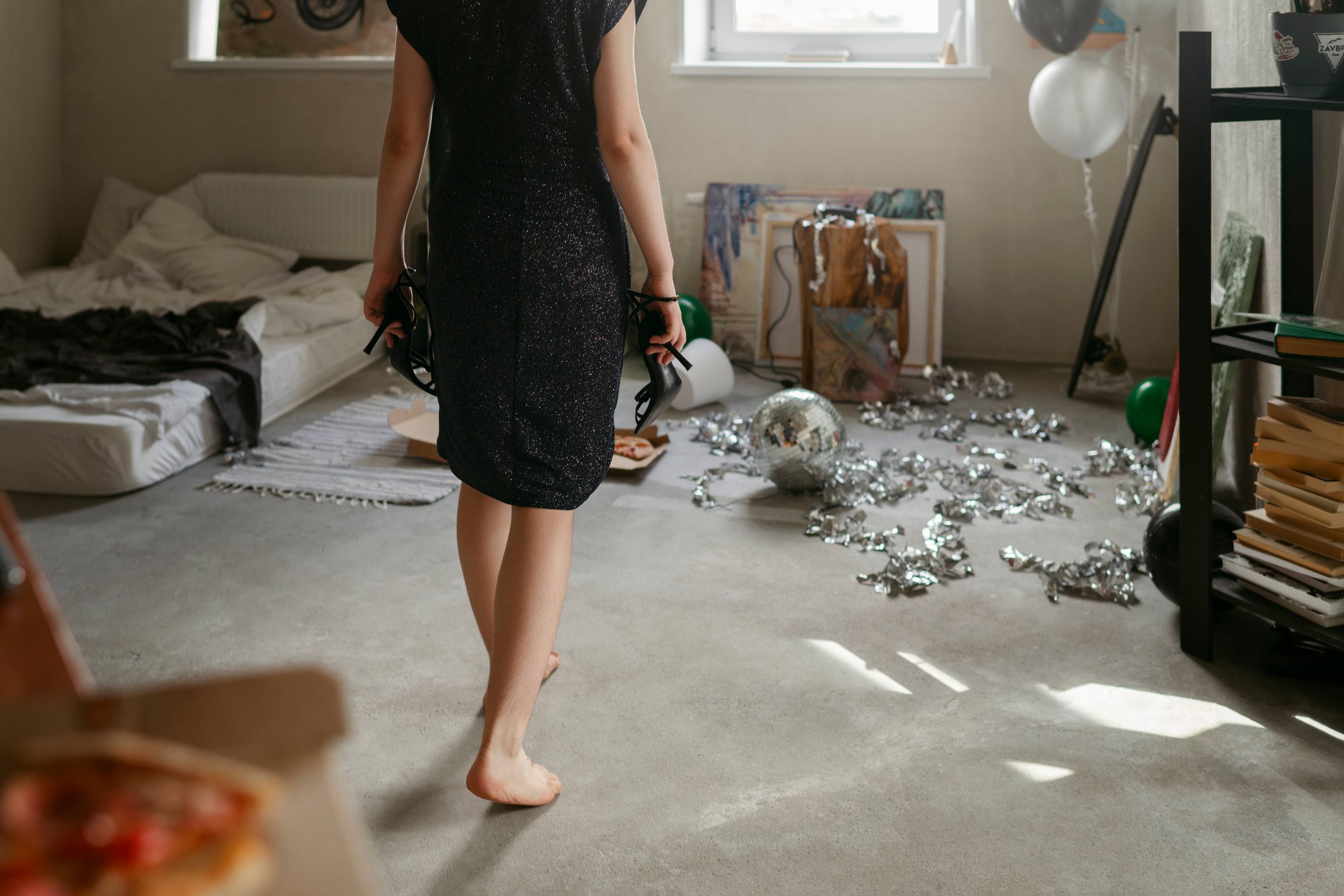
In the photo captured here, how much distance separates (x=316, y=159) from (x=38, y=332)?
5.99 feet

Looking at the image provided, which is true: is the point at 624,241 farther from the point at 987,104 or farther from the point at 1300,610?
the point at 987,104

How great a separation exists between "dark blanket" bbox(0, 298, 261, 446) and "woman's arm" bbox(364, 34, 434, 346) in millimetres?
1848

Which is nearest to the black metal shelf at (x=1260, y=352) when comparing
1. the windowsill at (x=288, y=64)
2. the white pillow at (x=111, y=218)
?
the windowsill at (x=288, y=64)

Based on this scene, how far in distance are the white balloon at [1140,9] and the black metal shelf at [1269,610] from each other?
2.05m

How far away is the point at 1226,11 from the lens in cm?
269

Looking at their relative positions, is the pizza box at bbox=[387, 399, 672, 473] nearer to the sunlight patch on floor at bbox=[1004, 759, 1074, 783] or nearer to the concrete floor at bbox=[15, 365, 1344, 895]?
the concrete floor at bbox=[15, 365, 1344, 895]

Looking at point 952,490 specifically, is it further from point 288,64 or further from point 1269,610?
point 288,64

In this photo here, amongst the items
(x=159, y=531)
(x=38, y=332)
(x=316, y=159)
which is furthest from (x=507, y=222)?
(x=316, y=159)

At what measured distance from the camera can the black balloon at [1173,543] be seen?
2.07m

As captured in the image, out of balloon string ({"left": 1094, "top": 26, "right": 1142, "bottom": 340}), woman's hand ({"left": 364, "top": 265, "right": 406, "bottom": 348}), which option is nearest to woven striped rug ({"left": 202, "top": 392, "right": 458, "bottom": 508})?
woman's hand ({"left": 364, "top": 265, "right": 406, "bottom": 348})

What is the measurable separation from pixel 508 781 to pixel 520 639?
0.21 meters

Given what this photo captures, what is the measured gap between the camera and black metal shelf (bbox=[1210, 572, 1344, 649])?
1752 millimetres

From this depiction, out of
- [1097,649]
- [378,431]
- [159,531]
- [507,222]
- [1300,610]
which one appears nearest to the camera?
[507,222]

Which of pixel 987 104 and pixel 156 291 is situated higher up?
pixel 987 104
